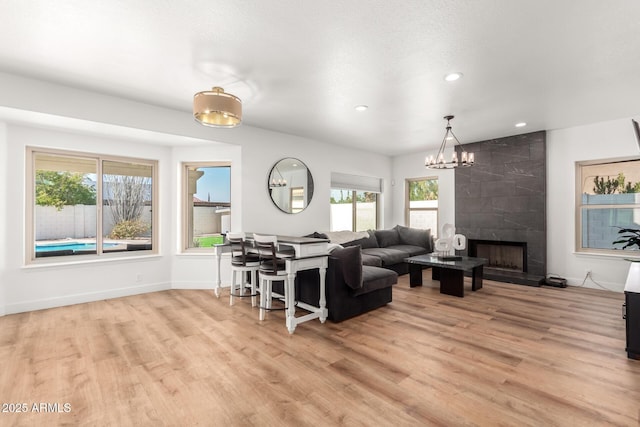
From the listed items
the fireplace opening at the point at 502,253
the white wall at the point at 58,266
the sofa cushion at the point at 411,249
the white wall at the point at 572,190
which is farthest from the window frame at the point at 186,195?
the white wall at the point at 572,190

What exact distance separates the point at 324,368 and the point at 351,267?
124 centimetres

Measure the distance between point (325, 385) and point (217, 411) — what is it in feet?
2.44

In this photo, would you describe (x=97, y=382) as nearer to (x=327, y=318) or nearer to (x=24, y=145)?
(x=327, y=318)

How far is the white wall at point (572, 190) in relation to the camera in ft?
15.3

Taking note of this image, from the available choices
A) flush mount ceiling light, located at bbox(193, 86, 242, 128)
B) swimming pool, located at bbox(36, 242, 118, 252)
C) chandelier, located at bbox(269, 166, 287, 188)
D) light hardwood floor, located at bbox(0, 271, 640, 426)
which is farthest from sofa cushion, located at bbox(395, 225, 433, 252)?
swimming pool, located at bbox(36, 242, 118, 252)

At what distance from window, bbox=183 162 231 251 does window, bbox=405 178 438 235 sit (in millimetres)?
4587

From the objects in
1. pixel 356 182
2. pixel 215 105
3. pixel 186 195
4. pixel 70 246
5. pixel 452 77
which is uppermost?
pixel 452 77

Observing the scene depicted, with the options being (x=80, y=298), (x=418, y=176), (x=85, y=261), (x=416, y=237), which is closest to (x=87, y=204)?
(x=85, y=261)

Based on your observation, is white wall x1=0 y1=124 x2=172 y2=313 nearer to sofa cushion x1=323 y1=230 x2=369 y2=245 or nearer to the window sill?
the window sill

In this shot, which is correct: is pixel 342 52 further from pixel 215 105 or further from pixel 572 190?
pixel 572 190

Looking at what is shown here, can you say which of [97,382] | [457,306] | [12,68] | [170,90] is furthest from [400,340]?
[12,68]

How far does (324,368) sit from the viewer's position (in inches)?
94.2

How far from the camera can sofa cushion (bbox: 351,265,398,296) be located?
11.8 feet

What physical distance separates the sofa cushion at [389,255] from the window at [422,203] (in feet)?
5.35
